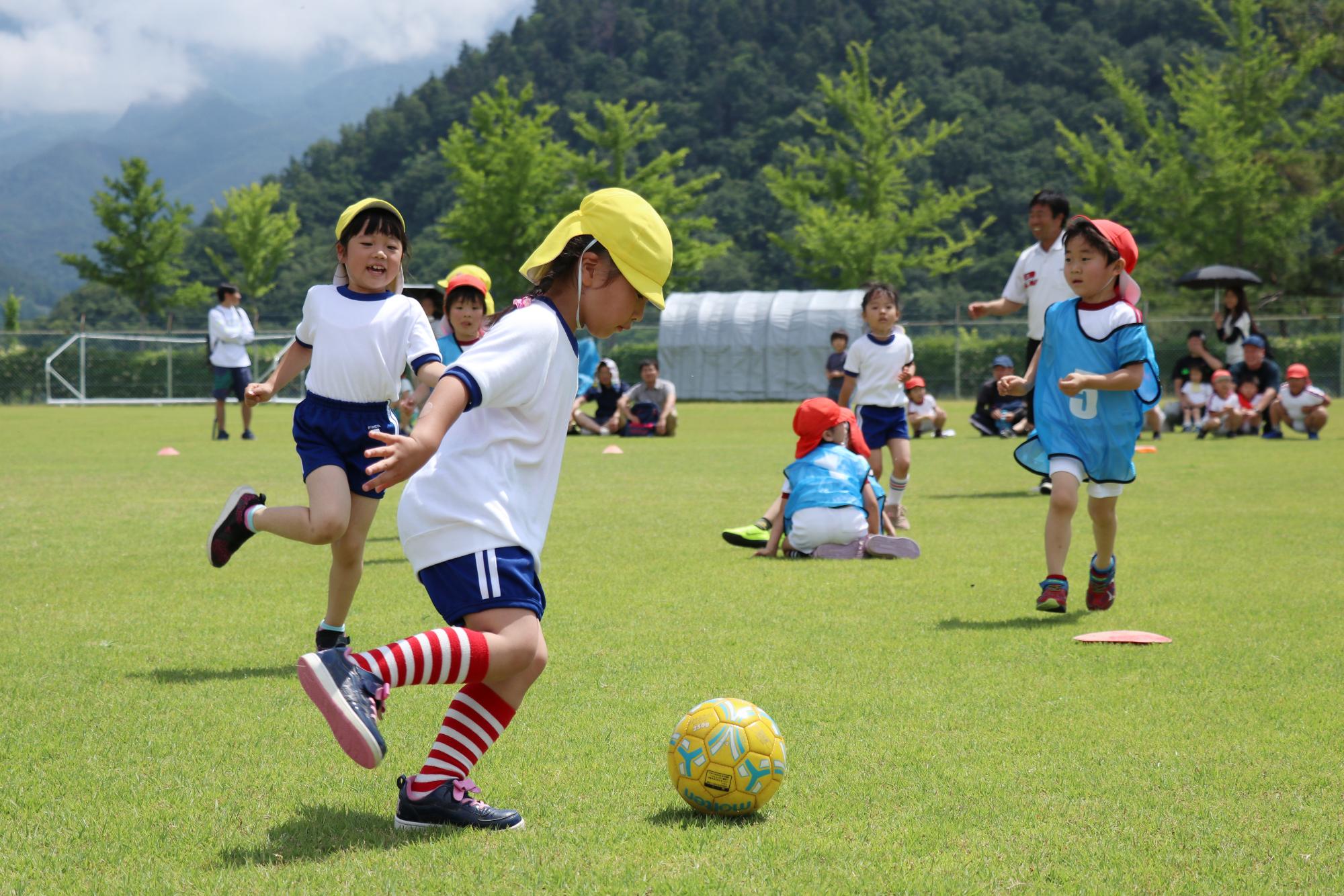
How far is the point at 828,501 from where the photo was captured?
325 inches

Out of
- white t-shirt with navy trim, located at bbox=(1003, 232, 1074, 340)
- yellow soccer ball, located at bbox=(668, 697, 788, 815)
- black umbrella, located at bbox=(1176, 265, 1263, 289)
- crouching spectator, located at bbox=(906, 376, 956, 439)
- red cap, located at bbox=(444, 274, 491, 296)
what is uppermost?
black umbrella, located at bbox=(1176, 265, 1263, 289)

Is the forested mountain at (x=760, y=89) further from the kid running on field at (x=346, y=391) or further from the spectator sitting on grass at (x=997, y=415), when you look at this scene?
the kid running on field at (x=346, y=391)

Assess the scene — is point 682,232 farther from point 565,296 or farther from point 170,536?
point 565,296

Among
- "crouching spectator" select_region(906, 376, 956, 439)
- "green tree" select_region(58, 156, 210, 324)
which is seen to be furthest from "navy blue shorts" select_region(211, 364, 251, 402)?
"green tree" select_region(58, 156, 210, 324)

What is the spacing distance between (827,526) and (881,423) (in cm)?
218

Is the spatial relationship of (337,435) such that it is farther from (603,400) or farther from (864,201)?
(864,201)

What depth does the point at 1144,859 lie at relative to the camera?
3049 mm

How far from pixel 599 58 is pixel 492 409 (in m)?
116

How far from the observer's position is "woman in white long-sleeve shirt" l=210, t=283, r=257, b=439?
19578mm

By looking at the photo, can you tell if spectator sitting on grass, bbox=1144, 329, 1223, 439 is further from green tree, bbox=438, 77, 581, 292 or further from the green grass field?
green tree, bbox=438, 77, 581, 292

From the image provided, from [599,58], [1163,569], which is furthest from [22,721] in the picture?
[599,58]

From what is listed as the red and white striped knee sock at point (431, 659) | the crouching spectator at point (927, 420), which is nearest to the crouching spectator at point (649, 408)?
the crouching spectator at point (927, 420)

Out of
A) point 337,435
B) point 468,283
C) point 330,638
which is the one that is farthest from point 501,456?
point 468,283

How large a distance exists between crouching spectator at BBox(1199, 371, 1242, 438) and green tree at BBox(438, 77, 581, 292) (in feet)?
96.5
